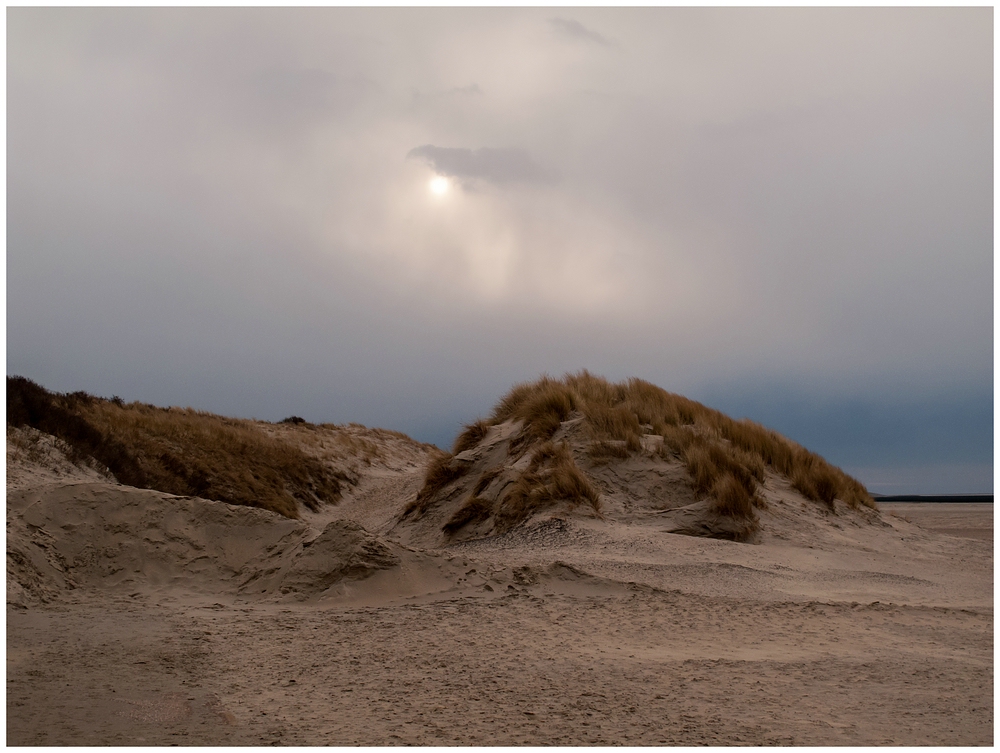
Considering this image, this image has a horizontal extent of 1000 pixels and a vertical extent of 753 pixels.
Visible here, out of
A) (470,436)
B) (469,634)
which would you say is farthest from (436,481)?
(469,634)

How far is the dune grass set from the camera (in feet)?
36.0

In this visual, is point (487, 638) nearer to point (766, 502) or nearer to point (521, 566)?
point (521, 566)

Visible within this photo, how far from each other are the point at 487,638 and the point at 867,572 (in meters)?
5.01

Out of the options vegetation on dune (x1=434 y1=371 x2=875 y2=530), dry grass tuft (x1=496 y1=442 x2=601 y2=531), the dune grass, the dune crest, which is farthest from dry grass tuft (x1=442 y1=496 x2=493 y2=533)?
the dune grass

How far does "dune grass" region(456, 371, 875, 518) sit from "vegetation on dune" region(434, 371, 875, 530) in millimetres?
15

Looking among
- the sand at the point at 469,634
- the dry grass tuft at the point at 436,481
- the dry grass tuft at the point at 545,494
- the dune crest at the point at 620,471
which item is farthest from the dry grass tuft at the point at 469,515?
the dry grass tuft at the point at 436,481

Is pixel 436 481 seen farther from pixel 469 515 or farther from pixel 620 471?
pixel 620 471

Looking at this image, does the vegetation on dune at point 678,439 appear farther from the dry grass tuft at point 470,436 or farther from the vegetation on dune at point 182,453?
the vegetation on dune at point 182,453

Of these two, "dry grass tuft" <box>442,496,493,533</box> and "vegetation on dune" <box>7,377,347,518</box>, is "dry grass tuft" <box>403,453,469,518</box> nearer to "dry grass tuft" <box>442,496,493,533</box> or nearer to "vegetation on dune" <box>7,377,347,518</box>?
"dry grass tuft" <box>442,496,493,533</box>

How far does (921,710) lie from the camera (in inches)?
161

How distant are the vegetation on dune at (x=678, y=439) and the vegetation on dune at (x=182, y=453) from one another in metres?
5.35

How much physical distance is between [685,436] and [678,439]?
0.20 meters

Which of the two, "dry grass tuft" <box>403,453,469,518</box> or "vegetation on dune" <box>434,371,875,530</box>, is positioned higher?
"vegetation on dune" <box>434,371,875,530</box>

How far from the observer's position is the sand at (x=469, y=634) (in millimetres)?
3863
